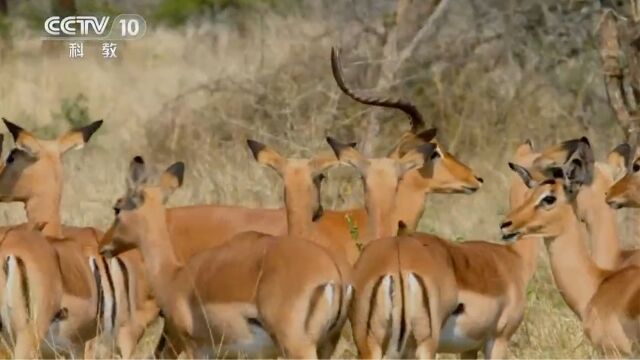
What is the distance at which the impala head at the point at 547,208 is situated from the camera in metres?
6.86

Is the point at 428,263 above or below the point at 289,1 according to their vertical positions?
below

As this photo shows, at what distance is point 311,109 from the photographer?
12.5 meters

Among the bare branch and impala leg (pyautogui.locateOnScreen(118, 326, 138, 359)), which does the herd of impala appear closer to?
impala leg (pyautogui.locateOnScreen(118, 326, 138, 359))

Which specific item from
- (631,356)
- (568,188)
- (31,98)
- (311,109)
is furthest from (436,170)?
(31,98)

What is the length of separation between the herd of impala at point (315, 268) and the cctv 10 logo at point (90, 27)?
10.3 ft

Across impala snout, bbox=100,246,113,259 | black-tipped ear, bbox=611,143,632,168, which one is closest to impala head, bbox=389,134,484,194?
black-tipped ear, bbox=611,143,632,168

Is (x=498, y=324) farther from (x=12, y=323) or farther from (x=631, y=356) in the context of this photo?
(x=12, y=323)

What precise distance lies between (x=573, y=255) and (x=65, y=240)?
1.93 metres

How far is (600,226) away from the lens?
7426 mm

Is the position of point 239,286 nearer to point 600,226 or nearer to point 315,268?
point 315,268

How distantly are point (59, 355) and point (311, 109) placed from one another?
598 cm

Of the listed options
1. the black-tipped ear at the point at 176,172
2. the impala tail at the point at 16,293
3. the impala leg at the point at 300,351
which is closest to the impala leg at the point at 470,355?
the impala leg at the point at 300,351

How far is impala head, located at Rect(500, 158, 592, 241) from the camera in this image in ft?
22.5

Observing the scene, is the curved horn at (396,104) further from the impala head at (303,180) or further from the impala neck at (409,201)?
the impala head at (303,180)
